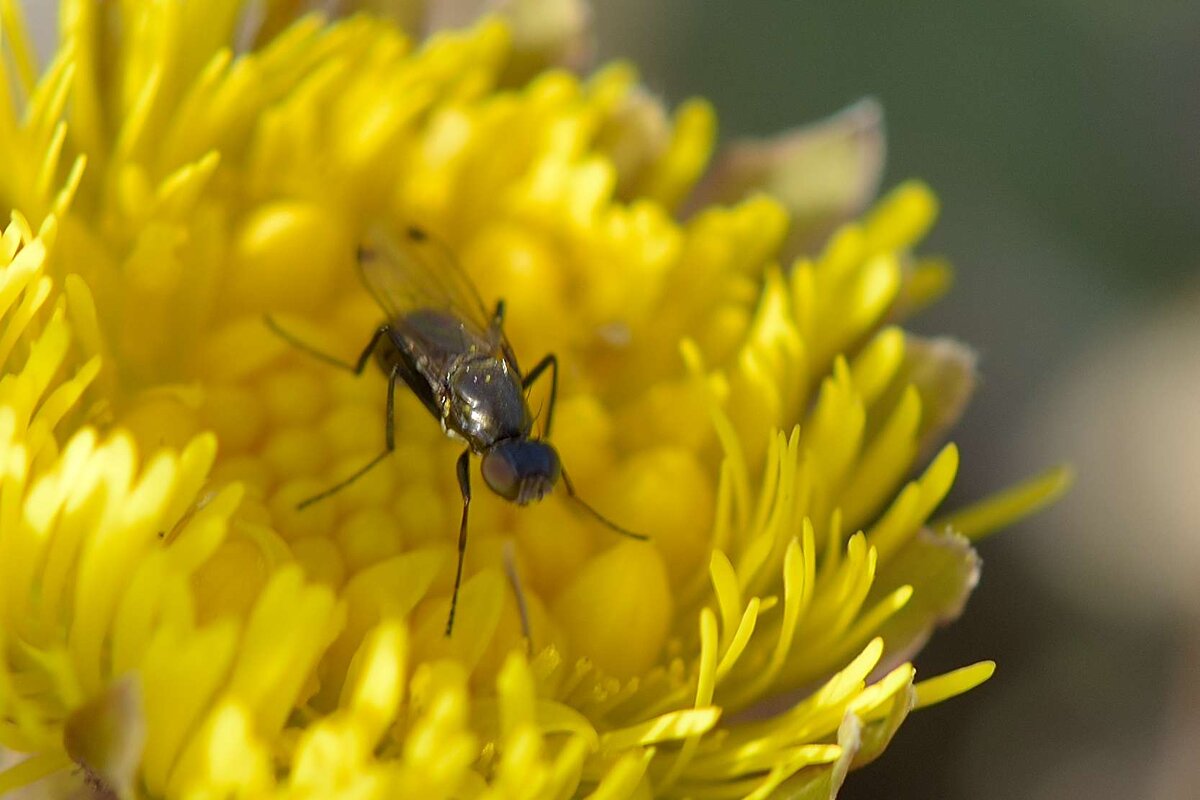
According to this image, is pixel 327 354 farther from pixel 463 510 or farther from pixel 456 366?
pixel 463 510

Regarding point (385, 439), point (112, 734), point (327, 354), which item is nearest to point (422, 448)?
point (385, 439)

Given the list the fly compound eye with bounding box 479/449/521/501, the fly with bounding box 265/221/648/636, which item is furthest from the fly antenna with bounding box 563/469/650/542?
the fly compound eye with bounding box 479/449/521/501

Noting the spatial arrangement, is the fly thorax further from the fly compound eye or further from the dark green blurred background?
the dark green blurred background

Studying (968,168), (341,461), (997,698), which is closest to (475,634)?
(341,461)

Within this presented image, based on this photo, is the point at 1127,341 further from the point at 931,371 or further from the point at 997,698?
the point at 931,371

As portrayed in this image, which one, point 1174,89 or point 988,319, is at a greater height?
point 1174,89
